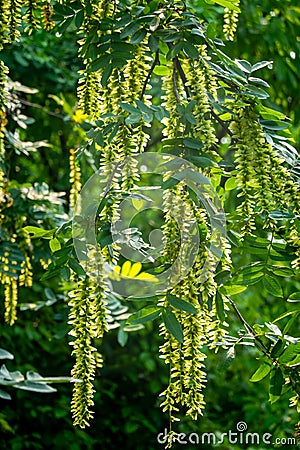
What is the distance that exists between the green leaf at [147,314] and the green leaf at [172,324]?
3 cm

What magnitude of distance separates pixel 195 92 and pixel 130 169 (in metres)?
0.16

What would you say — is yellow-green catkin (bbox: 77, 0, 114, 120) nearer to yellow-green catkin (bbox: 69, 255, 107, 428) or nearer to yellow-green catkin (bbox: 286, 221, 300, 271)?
yellow-green catkin (bbox: 69, 255, 107, 428)

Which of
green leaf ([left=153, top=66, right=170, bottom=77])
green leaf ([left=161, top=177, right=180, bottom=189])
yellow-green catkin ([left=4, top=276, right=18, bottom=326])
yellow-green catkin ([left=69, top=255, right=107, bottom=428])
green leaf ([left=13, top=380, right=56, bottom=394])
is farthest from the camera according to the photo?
green leaf ([left=13, top=380, right=56, bottom=394])

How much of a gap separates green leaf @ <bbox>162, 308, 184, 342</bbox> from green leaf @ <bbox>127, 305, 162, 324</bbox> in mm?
31

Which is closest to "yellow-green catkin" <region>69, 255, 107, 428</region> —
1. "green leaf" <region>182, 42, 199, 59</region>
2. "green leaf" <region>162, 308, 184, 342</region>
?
"green leaf" <region>162, 308, 184, 342</region>

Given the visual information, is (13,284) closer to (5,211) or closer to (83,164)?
(5,211)

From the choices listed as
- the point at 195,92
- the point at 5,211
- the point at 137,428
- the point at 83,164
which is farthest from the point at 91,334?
the point at 137,428

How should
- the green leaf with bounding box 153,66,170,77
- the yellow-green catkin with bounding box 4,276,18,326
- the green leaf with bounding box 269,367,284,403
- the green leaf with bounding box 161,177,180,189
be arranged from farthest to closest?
the yellow-green catkin with bounding box 4,276,18,326
the green leaf with bounding box 153,66,170,77
the green leaf with bounding box 269,367,284,403
the green leaf with bounding box 161,177,180,189

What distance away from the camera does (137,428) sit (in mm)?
3150

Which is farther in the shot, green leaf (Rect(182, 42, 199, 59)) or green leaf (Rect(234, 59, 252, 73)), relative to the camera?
green leaf (Rect(234, 59, 252, 73))

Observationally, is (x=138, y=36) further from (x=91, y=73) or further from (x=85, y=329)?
(x=85, y=329)

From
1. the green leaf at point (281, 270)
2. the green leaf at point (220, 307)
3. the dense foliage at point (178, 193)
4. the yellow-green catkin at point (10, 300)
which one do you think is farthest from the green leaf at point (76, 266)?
the yellow-green catkin at point (10, 300)

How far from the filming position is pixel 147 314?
1049 millimetres

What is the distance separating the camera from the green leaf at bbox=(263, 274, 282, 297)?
1.16 m
